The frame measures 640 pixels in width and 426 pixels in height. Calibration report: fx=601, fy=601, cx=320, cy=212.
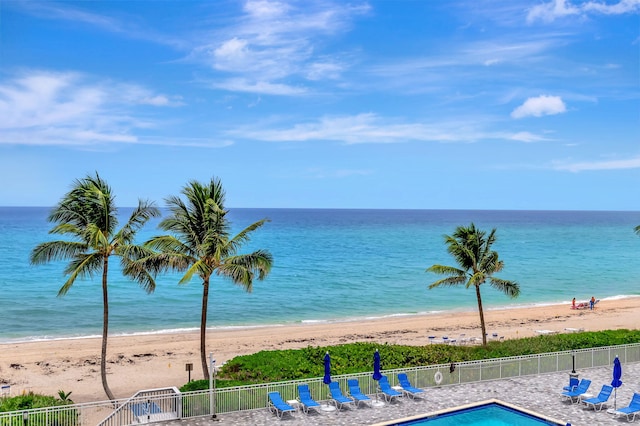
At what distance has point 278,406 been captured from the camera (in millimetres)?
18906

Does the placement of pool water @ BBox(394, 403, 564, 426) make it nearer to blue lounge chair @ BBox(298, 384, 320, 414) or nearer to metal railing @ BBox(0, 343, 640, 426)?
metal railing @ BBox(0, 343, 640, 426)

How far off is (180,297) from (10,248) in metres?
72.4

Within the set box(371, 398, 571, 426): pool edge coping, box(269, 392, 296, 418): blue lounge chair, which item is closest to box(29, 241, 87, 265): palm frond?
box(269, 392, 296, 418): blue lounge chair

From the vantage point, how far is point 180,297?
217 ft

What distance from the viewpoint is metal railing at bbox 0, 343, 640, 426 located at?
56.5 ft

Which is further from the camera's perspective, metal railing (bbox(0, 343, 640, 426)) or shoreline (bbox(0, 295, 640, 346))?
shoreline (bbox(0, 295, 640, 346))

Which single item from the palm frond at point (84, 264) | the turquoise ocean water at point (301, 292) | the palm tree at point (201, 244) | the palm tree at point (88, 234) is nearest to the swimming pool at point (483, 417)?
the palm tree at point (201, 244)

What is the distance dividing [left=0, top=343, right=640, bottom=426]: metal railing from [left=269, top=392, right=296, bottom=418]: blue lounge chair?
0.36 metres

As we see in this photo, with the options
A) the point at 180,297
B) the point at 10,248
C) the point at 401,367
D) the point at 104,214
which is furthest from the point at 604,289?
the point at 10,248

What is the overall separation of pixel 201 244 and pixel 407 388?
9.14m

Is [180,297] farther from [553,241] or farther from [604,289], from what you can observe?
[553,241]

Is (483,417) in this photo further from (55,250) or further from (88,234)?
(55,250)

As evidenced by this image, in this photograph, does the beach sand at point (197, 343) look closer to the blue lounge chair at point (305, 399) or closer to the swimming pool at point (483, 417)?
the blue lounge chair at point (305, 399)

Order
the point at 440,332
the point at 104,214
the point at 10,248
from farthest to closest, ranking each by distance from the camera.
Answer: the point at 10,248, the point at 440,332, the point at 104,214
